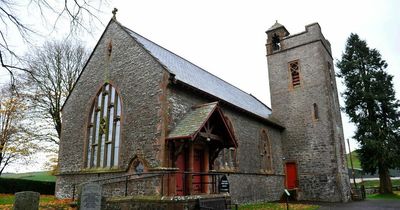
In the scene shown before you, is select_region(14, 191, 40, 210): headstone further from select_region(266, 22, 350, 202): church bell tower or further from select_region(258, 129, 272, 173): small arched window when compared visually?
select_region(266, 22, 350, 202): church bell tower

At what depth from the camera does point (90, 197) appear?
8.73 m

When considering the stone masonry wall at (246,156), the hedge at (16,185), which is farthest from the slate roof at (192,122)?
the hedge at (16,185)

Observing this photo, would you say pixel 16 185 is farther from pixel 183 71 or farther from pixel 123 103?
pixel 183 71

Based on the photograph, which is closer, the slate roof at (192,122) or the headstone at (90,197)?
the headstone at (90,197)

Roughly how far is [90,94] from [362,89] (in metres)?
25.3

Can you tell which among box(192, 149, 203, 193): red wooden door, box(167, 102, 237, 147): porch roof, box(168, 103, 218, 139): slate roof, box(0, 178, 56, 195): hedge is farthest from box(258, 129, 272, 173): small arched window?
box(0, 178, 56, 195): hedge

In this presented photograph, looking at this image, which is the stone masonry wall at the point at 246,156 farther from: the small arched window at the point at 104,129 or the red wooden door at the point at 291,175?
the small arched window at the point at 104,129

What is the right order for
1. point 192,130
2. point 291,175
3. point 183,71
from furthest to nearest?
point 291,175
point 183,71
point 192,130

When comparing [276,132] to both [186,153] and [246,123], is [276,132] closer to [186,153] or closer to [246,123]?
[246,123]

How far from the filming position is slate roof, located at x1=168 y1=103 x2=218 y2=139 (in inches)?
469

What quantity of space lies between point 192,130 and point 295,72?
17.6 meters

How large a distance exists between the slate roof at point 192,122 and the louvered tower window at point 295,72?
1503 centimetres

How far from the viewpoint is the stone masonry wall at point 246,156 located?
14.2 meters

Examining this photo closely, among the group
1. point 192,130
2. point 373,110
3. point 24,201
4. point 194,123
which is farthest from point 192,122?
point 373,110
